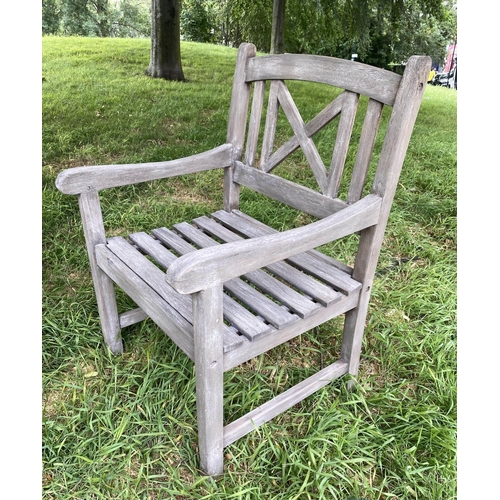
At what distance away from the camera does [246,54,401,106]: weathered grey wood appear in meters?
1.28

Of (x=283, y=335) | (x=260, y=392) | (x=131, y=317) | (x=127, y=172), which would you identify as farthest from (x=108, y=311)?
(x=283, y=335)

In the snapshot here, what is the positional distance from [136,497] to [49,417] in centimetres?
51

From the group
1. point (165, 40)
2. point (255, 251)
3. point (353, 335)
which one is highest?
point (165, 40)

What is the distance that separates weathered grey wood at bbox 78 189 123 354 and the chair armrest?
0.05 m

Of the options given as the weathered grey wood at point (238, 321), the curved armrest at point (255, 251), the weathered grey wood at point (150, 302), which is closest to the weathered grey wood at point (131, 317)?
the weathered grey wood at point (150, 302)

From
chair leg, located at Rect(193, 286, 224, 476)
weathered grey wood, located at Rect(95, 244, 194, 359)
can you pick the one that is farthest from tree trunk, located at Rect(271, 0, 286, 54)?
chair leg, located at Rect(193, 286, 224, 476)

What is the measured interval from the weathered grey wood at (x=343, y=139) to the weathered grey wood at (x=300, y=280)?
306 millimetres

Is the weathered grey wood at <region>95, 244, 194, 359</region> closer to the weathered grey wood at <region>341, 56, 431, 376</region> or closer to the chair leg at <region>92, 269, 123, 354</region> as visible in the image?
the chair leg at <region>92, 269, 123, 354</region>

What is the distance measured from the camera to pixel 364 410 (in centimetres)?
169

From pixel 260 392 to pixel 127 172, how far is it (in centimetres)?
100

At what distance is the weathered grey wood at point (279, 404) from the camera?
144cm

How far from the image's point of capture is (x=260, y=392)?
1.72m

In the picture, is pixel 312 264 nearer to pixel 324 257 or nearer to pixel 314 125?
pixel 324 257

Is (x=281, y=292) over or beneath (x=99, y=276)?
over
